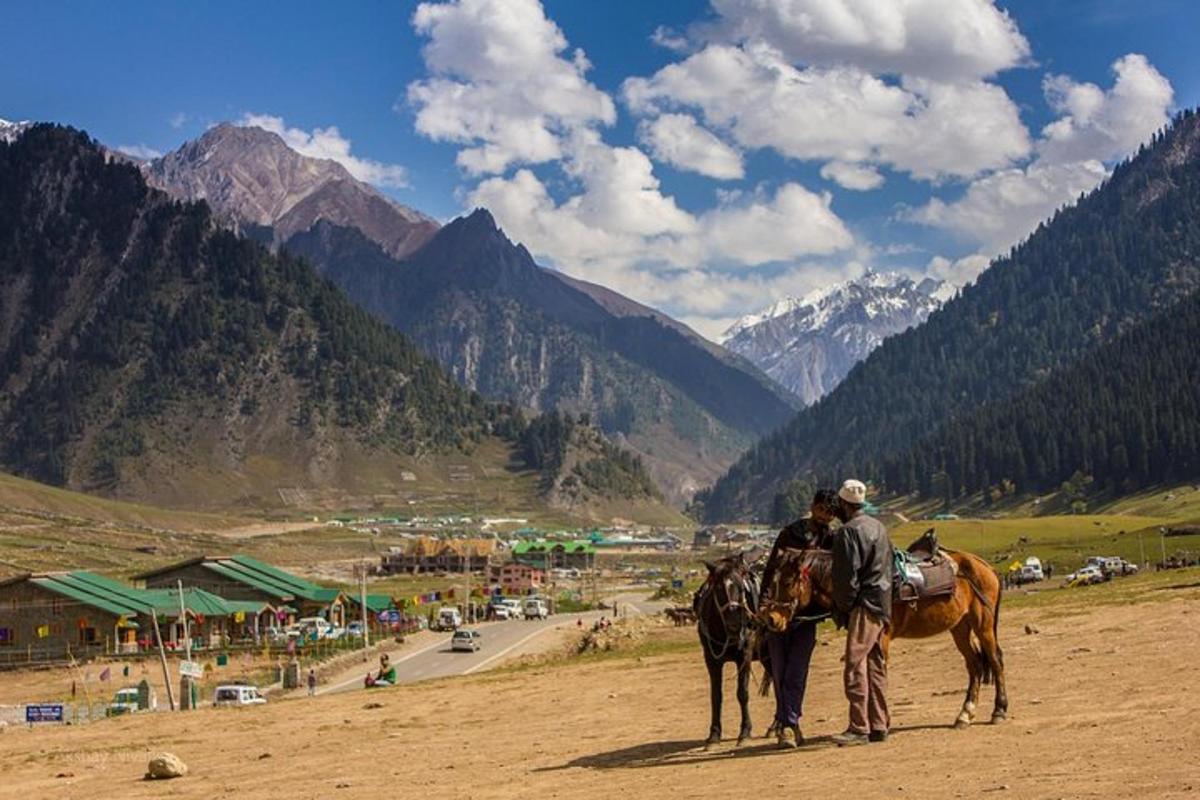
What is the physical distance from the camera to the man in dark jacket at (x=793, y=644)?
17500 millimetres

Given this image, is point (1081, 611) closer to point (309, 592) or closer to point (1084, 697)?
point (1084, 697)

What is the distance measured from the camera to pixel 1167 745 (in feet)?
48.2

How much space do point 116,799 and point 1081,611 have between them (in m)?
29.8

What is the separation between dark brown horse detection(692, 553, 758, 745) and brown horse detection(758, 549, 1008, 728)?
1.18 metres

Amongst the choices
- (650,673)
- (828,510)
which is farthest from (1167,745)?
(650,673)

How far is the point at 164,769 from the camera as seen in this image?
67.8ft

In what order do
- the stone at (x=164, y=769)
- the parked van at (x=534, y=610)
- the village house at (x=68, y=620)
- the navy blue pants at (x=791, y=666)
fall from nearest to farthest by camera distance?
the navy blue pants at (x=791, y=666) → the stone at (x=164, y=769) → the village house at (x=68, y=620) → the parked van at (x=534, y=610)

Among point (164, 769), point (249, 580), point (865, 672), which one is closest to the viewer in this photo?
point (865, 672)

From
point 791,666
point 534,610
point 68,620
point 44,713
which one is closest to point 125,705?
point 44,713

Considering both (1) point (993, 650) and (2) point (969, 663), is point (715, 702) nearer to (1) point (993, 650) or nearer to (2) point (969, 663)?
(2) point (969, 663)

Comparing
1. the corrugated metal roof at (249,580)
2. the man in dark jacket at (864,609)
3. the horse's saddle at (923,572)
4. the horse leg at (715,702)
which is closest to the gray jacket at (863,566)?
the man in dark jacket at (864,609)

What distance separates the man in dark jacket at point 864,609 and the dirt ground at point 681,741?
1.37 feet

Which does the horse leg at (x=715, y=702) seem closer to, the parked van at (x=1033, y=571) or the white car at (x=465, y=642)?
the white car at (x=465, y=642)

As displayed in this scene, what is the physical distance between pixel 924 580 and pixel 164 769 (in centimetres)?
1202
